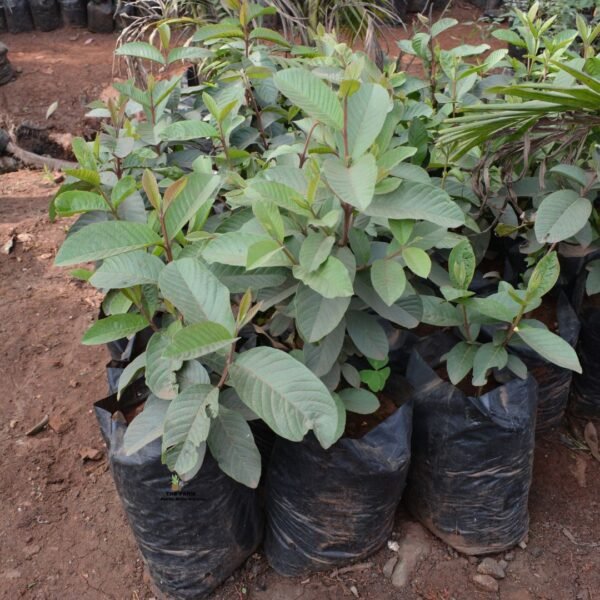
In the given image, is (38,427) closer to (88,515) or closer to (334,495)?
(88,515)

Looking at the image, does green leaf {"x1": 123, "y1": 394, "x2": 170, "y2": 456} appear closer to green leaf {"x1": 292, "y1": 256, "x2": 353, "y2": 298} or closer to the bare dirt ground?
green leaf {"x1": 292, "y1": 256, "x2": 353, "y2": 298}

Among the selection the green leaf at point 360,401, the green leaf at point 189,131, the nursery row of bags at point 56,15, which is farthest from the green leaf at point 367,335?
the nursery row of bags at point 56,15

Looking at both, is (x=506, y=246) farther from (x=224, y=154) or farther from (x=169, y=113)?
(x=169, y=113)

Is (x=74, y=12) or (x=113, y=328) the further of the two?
(x=74, y=12)

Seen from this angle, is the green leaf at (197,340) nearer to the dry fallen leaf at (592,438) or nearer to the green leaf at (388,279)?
the green leaf at (388,279)

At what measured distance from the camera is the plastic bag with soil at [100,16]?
8258 millimetres

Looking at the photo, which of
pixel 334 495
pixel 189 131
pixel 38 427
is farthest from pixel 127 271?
pixel 38 427

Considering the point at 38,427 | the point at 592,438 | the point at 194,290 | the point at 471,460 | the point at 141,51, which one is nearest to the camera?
the point at 194,290

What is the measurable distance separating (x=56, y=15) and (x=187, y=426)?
28.6 feet

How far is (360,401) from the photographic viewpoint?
60.7 inches

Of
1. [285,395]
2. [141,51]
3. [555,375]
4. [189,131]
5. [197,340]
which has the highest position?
[141,51]

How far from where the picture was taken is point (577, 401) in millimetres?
2293

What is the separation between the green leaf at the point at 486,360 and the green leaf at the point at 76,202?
3.19 feet

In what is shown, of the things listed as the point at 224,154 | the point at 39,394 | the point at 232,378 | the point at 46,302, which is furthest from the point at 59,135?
the point at 232,378
